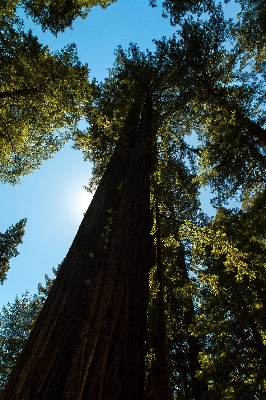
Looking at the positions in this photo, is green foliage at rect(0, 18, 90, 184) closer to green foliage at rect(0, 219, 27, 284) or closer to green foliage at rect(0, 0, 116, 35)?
green foliage at rect(0, 0, 116, 35)

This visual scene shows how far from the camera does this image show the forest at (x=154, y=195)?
2299mm

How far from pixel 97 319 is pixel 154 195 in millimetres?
3509

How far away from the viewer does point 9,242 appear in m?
23.3

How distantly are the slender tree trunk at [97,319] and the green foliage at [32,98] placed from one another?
6.30 meters

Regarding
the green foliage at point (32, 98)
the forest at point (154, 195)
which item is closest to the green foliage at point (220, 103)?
the forest at point (154, 195)

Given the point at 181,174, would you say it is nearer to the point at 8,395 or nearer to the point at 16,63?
the point at 16,63

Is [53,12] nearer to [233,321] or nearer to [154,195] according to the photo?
[154,195]

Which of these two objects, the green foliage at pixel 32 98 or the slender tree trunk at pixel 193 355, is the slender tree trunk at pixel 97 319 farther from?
the green foliage at pixel 32 98

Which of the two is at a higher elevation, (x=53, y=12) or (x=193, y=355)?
(x=53, y=12)

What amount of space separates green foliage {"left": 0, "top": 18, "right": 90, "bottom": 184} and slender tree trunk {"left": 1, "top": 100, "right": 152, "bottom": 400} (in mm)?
6296

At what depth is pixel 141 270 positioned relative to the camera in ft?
8.87

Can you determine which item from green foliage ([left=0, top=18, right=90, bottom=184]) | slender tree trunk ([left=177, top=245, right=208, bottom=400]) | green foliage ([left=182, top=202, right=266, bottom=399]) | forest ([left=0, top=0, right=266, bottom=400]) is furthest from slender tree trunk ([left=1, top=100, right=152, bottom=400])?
green foliage ([left=0, top=18, right=90, bottom=184])

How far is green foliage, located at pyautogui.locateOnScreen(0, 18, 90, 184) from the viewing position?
7.83 meters

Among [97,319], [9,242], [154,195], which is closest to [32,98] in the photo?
[154,195]
